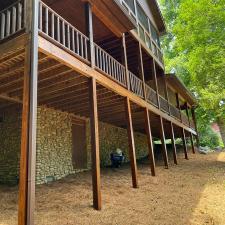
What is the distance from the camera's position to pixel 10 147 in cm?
1006

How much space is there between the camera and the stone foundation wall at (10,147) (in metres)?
9.65

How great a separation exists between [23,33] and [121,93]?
4552 millimetres

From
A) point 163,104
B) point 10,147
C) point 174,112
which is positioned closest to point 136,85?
point 163,104

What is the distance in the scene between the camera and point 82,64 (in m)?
6.87

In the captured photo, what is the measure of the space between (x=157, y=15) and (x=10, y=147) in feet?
44.7

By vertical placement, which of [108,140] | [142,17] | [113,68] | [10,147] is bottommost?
[10,147]

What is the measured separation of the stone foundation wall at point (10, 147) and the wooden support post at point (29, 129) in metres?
5.56

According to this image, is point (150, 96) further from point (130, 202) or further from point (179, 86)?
point (130, 202)

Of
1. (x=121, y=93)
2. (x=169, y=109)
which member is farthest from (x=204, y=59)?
(x=121, y=93)

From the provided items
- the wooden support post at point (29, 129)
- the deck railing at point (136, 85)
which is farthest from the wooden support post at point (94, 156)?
the deck railing at point (136, 85)

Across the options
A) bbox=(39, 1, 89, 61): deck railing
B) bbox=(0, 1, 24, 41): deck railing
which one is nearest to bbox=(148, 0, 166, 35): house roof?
bbox=(39, 1, 89, 61): deck railing

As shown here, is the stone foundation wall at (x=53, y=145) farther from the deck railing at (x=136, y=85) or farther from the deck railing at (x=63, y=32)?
the deck railing at (x=63, y=32)

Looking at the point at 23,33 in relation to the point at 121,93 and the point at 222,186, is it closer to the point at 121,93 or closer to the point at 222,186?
the point at 121,93

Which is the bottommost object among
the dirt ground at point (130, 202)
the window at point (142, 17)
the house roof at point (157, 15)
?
the dirt ground at point (130, 202)
